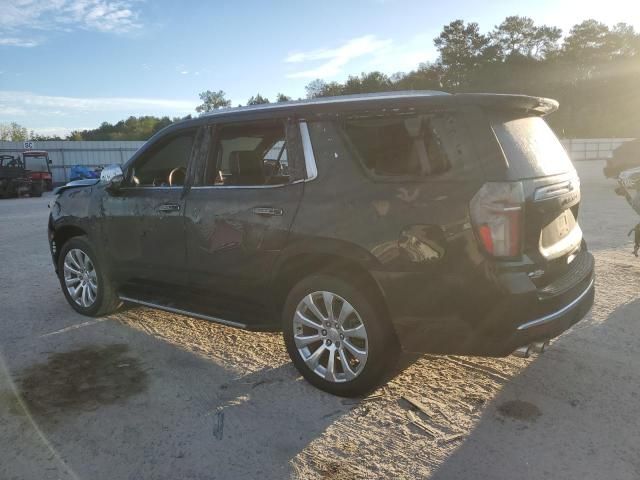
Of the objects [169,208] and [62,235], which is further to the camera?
[62,235]

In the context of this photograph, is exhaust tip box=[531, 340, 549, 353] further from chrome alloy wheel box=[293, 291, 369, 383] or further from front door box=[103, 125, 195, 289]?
front door box=[103, 125, 195, 289]

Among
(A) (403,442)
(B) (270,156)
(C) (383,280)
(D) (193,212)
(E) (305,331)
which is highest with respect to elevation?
(B) (270,156)

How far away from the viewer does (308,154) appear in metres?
3.44

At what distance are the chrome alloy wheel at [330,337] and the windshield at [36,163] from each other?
87.1ft

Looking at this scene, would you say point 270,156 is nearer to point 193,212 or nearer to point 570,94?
point 193,212

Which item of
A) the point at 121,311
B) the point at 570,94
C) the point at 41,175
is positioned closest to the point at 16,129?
the point at 41,175

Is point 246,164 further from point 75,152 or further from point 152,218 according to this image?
point 75,152

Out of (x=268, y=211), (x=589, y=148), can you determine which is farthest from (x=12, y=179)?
(x=589, y=148)

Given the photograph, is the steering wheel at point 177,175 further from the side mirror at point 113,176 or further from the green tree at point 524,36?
the green tree at point 524,36

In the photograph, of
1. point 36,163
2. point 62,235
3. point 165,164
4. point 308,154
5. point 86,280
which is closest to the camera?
point 308,154

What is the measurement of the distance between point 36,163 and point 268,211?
87.2 feet

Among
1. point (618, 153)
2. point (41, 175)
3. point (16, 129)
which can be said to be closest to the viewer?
point (618, 153)

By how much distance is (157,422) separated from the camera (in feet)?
10.3

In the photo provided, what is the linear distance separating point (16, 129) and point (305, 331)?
81552mm
